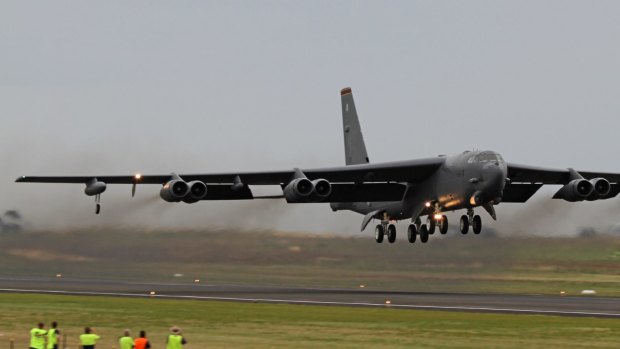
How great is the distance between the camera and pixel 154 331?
38.4m

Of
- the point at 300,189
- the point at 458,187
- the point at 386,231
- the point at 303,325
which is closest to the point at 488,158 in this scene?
the point at 458,187

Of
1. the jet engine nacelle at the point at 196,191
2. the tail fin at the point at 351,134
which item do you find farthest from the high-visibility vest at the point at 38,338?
the tail fin at the point at 351,134

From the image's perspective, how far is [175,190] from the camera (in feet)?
155

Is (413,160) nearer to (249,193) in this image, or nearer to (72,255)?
(249,193)

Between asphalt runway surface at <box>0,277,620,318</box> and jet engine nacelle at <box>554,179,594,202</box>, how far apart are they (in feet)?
16.7

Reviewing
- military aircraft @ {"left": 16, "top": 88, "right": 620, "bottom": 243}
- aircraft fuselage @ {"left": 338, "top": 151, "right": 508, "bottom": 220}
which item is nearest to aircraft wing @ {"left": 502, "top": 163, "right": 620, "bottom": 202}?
military aircraft @ {"left": 16, "top": 88, "right": 620, "bottom": 243}

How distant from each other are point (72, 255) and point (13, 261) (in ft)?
14.6

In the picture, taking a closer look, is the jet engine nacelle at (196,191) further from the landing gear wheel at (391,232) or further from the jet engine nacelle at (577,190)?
the jet engine nacelle at (577,190)

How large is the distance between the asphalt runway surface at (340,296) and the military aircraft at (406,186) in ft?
12.0

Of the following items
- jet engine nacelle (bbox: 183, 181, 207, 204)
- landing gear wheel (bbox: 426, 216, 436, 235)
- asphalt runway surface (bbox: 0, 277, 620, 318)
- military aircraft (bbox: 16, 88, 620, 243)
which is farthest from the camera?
landing gear wheel (bbox: 426, 216, 436, 235)

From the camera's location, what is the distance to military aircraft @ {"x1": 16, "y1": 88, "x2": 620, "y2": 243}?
46500 millimetres

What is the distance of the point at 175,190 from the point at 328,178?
880 cm

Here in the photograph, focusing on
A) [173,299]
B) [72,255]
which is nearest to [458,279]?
[173,299]

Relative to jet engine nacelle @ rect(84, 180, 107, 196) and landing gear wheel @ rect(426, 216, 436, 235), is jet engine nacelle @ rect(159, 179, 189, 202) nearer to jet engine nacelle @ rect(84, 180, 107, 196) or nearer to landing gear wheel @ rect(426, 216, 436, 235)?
jet engine nacelle @ rect(84, 180, 107, 196)
